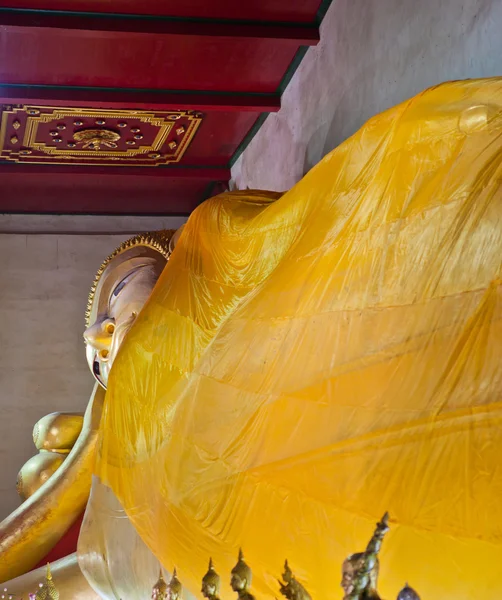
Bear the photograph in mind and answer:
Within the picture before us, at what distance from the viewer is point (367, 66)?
11.1ft

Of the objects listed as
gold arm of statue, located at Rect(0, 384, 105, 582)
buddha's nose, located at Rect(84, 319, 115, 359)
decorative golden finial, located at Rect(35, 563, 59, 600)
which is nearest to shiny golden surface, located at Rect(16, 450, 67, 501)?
gold arm of statue, located at Rect(0, 384, 105, 582)

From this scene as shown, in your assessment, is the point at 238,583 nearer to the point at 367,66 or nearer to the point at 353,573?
the point at 353,573

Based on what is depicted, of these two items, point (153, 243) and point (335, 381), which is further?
point (153, 243)

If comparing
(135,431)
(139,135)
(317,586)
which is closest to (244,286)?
(135,431)

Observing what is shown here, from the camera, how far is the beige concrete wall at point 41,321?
21.0ft

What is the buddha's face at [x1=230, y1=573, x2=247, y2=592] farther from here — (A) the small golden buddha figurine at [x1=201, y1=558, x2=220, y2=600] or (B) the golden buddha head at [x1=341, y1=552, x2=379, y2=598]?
(B) the golden buddha head at [x1=341, y1=552, x2=379, y2=598]

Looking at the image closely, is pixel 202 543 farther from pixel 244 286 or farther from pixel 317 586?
pixel 244 286

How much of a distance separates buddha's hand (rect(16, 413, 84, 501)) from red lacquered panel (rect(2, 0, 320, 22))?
181 centimetres

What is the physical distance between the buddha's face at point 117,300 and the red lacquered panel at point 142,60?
2.91ft

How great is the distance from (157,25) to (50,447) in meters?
1.94

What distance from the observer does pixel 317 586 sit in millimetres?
1771

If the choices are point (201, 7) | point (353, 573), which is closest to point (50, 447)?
point (201, 7)

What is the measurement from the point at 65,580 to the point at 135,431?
2.25 feet

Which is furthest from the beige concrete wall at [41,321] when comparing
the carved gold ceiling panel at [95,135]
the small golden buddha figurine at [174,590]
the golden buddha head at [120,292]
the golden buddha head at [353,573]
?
the golden buddha head at [353,573]
